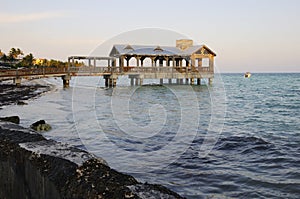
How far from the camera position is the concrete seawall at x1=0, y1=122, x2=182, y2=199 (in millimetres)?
3049

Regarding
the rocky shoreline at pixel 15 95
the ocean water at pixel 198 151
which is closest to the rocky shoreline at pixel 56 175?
the ocean water at pixel 198 151

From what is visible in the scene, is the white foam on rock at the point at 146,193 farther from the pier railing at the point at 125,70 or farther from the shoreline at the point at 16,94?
the pier railing at the point at 125,70

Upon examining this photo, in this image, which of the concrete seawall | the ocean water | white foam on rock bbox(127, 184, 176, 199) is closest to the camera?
white foam on rock bbox(127, 184, 176, 199)

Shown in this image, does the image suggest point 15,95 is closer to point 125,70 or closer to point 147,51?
point 125,70

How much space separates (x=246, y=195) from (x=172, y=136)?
6344mm

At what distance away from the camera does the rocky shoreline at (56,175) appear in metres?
3.05

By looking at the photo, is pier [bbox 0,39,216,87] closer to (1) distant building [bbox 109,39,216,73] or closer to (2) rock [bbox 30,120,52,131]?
(1) distant building [bbox 109,39,216,73]

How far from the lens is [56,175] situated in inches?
136

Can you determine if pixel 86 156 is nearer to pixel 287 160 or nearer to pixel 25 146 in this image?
pixel 25 146

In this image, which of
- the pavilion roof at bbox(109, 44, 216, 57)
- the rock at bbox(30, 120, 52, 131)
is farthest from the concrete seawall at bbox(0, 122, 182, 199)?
the pavilion roof at bbox(109, 44, 216, 57)

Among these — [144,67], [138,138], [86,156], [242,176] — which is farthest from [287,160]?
[144,67]

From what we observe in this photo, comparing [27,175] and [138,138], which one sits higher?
[27,175]

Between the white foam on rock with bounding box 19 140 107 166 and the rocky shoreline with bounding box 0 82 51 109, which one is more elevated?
the white foam on rock with bounding box 19 140 107 166

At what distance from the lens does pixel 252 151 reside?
32.2 feet
